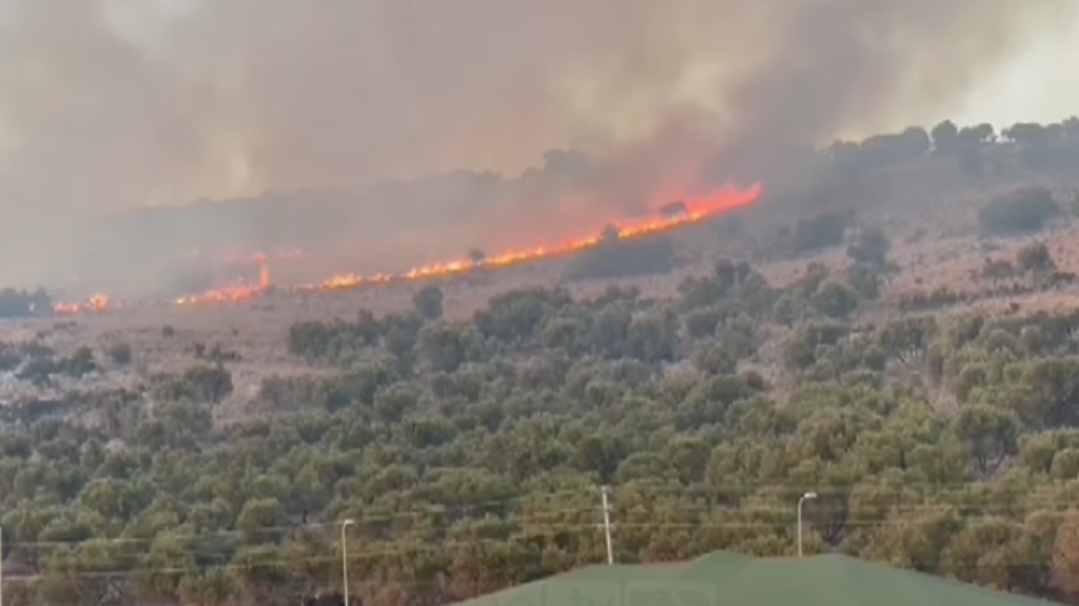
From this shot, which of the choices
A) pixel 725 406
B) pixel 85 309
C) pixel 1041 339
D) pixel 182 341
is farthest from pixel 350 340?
pixel 1041 339

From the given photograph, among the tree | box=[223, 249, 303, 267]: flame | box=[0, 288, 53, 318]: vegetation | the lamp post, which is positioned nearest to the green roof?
the lamp post

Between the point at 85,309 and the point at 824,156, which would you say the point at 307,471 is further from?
the point at 824,156

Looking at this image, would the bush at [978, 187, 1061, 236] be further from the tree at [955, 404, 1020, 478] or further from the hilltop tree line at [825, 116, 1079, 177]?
the tree at [955, 404, 1020, 478]

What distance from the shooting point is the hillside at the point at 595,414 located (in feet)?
44.1

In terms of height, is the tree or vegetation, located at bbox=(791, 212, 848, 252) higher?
vegetation, located at bbox=(791, 212, 848, 252)

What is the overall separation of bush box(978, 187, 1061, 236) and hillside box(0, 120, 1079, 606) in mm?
71

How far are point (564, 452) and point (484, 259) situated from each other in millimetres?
11371

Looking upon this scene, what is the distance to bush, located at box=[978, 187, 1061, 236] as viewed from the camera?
84.4ft

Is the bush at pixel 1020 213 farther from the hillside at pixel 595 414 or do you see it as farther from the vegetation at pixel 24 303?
the vegetation at pixel 24 303

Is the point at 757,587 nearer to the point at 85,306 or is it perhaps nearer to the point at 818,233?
the point at 818,233

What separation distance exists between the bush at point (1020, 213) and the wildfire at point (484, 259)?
525 centimetres

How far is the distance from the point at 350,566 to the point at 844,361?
9989 mm

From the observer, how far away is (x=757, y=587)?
5.55m

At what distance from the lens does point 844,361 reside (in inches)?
837
